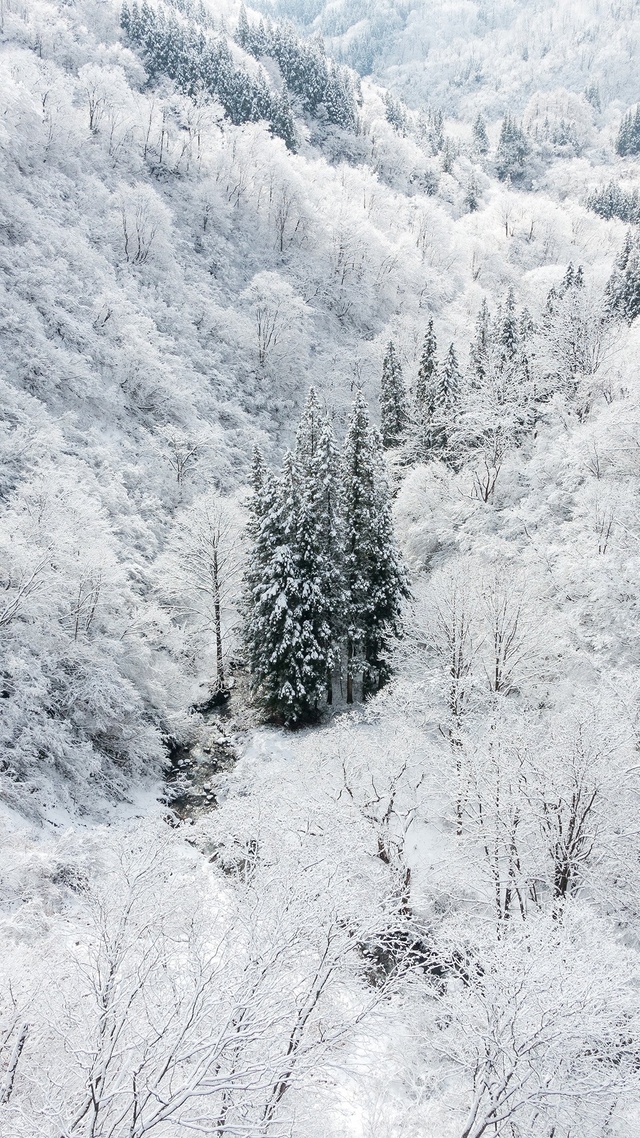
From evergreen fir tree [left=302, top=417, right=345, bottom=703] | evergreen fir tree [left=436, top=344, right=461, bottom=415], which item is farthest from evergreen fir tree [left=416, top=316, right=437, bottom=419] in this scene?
evergreen fir tree [left=302, top=417, right=345, bottom=703]

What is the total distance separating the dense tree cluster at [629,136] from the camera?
13950 cm

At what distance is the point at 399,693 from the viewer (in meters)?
25.5

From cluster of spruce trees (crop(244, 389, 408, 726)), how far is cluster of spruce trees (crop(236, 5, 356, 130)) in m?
97.5

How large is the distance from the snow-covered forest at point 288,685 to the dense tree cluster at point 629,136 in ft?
371

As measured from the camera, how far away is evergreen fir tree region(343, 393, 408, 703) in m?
30.4

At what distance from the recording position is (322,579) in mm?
29438

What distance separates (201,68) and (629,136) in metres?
106

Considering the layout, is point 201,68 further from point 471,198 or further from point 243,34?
point 471,198

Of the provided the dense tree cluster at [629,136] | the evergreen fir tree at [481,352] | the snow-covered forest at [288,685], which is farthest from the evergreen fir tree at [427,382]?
the dense tree cluster at [629,136]

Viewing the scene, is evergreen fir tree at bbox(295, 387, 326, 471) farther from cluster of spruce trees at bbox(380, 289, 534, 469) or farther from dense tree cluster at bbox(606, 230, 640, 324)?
dense tree cluster at bbox(606, 230, 640, 324)

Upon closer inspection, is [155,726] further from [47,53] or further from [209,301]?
[47,53]

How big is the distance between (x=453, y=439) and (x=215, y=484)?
16.8 metres

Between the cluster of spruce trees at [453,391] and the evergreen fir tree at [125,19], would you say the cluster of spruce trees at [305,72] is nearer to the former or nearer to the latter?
the evergreen fir tree at [125,19]

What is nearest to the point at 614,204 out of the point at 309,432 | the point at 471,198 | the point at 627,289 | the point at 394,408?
the point at 471,198
